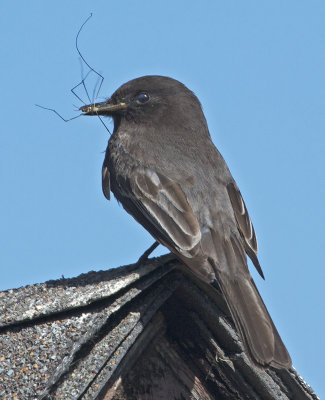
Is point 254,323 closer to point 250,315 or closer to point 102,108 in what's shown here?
point 250,315

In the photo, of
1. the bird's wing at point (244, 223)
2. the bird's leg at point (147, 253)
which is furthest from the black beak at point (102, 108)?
the bird's leg at point (147, 253)

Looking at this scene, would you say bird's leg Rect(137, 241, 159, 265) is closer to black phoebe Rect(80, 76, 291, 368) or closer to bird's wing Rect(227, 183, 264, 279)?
black phoebe Rect(80, 76, 291, 368)

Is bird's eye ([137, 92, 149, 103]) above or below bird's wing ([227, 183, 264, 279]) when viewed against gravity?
above

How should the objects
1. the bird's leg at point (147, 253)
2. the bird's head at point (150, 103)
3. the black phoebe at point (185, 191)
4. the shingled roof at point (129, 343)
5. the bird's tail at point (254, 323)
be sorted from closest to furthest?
the shingled roof at point (129, 343), the bird's tail at point (254, 323), the black phoebe at point (185, 191), the bird's leg at point (147, 253), the bird's head at point (150, 103)

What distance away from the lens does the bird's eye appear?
8.77m

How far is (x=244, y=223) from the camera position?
24.3ft

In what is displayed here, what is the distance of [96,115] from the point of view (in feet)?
29.2

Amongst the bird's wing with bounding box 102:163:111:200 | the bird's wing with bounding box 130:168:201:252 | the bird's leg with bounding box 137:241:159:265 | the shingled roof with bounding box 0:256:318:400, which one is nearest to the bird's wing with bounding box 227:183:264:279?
the bird's wing with bounding box 130:168:201:252

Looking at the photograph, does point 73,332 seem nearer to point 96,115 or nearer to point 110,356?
point 110,356

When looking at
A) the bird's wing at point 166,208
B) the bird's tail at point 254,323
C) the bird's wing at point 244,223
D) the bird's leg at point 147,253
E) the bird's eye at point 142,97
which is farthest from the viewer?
the bird's eye at point 142,97

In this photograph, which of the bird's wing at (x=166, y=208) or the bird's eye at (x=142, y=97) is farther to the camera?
the bird's eye at (x=142, y=97)

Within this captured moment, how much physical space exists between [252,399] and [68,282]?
1556mm

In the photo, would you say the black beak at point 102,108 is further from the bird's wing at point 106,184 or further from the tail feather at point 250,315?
the tail feather at point 250,315

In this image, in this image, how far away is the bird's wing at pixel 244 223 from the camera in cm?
717
